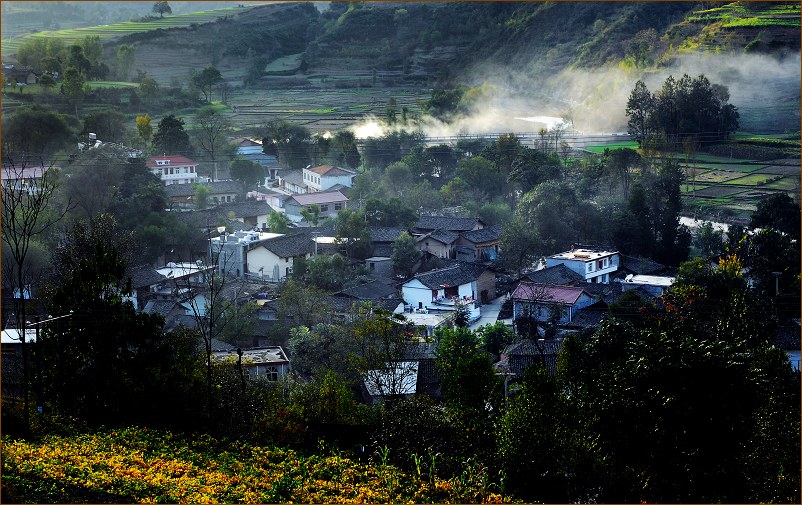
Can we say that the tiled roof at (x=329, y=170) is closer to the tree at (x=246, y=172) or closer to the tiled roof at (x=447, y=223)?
the tree at (x=246, y=172)

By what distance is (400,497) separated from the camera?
4.52 m

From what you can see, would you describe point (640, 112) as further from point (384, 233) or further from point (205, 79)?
point (205, 79)

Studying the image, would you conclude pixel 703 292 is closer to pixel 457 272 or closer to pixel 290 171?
pixel 457 272

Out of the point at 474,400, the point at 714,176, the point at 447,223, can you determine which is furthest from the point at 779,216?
the point at 474,400

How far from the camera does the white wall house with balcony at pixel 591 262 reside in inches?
396

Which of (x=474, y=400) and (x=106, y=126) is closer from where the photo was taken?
(x=474, y=400)

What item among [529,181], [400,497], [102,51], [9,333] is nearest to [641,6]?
[529,181]

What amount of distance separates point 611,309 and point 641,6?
11.8 m

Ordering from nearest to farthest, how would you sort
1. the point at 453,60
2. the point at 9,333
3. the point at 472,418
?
the point at 472,418, the point at 9,333, the point at 453,60

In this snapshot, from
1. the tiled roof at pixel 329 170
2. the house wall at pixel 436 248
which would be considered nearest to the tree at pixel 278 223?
the house wall at pixel 436 248

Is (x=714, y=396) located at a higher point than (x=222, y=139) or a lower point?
lower

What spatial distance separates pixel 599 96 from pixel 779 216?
24.3 ft

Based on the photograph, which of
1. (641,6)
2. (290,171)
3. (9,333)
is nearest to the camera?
(9,333)

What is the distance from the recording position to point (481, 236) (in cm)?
1137
